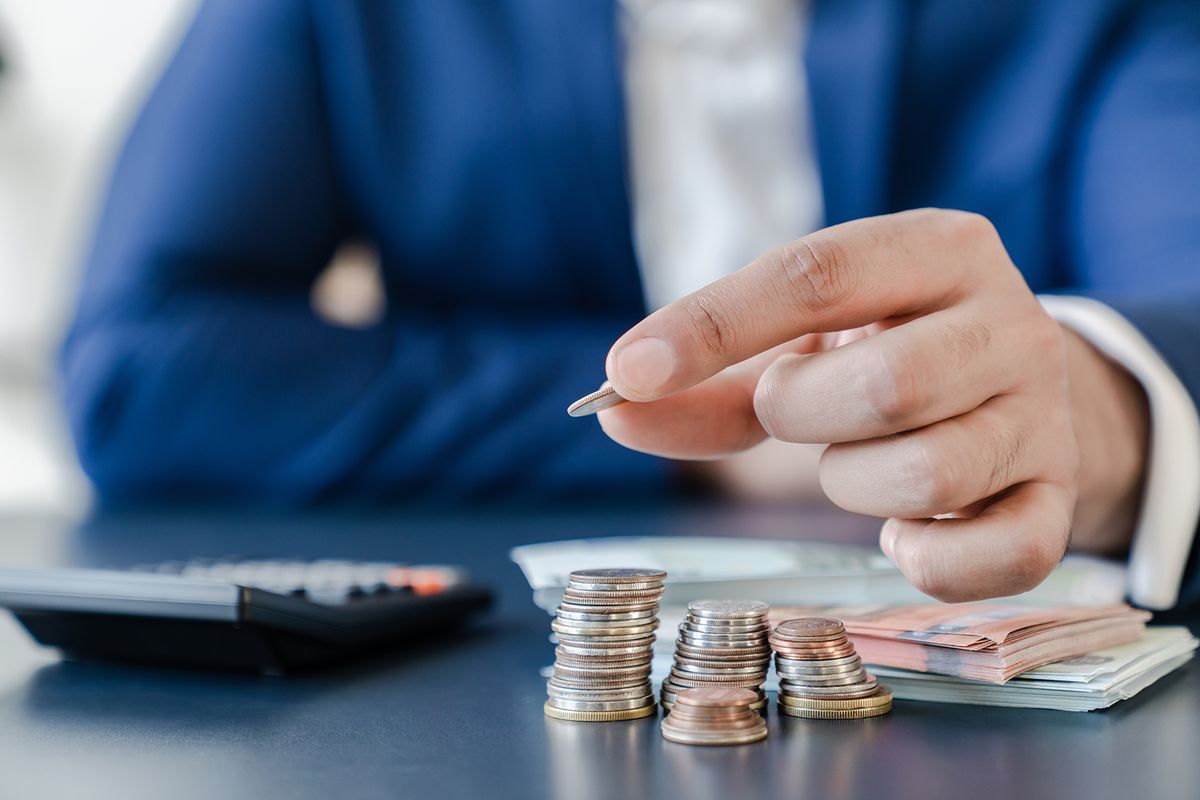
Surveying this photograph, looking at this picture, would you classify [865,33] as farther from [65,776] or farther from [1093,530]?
[65,776]

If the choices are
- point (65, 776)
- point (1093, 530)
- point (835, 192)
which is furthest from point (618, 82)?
point (65, 776)

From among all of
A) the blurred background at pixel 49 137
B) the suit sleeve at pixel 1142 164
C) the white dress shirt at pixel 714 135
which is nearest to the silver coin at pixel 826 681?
the suit sleeve at pixel 1142 164

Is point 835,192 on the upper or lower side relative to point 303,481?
upper

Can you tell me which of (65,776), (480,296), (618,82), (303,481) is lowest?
(65,776)

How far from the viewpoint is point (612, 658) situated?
0.42m

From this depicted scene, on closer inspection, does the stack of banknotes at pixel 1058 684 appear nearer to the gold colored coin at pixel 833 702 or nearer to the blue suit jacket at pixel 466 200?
the gold colored coin at pixel 833 702

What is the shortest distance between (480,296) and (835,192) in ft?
1.67

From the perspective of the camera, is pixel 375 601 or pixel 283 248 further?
pixel 283 248

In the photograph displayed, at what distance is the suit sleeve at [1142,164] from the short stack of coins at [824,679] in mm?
706

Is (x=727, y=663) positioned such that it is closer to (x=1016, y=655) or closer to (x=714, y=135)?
(x=1016, y=655)

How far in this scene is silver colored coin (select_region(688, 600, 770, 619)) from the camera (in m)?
0.43

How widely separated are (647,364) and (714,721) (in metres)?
0.15

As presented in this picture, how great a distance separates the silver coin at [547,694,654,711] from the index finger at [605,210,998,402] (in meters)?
0.12

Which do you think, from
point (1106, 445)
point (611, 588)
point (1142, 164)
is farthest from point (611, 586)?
point (1142, 164)
